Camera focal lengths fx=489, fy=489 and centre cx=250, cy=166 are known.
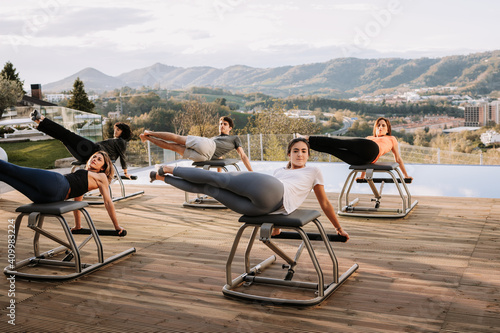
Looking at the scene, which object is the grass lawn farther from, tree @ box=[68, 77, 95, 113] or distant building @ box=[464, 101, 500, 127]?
distant building @ box=[464, 101, 500, 127]

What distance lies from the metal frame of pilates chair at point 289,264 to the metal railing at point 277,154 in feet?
16.9

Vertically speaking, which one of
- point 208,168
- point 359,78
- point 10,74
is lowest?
point 208,168

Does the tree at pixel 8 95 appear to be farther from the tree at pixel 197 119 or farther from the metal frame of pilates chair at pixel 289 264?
the tree at pixel 197 119

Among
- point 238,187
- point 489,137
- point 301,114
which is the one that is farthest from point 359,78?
point 238,187

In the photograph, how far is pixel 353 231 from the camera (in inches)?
184

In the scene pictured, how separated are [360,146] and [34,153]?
636 centimetres

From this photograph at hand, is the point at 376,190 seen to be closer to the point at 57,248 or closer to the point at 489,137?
the point at 57,248

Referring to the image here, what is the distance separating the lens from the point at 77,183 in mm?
3674

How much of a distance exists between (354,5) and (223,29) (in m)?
6.01

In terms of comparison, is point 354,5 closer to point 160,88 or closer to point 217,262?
point 160,88

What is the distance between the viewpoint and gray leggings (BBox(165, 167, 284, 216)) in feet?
9.02

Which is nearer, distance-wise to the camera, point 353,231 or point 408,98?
point 353,231

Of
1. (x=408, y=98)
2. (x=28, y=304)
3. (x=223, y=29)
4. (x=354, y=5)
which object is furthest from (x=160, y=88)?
(x=28, y=304)

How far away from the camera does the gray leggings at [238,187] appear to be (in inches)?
108
